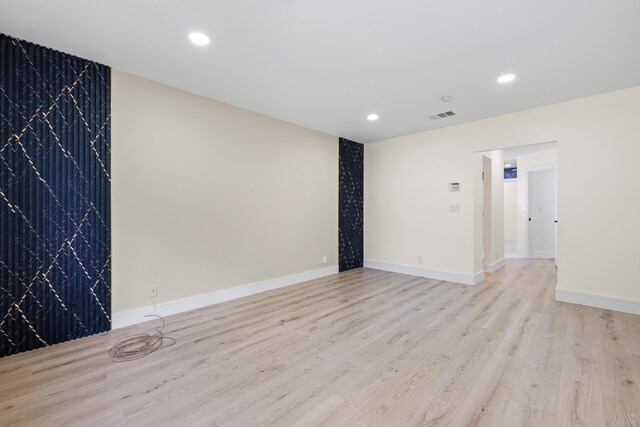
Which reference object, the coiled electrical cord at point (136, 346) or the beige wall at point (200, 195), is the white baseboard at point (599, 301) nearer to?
the beige wall at point (200, 195)

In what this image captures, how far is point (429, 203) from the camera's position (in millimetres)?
5043

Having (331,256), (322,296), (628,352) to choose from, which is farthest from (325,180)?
(628,352)

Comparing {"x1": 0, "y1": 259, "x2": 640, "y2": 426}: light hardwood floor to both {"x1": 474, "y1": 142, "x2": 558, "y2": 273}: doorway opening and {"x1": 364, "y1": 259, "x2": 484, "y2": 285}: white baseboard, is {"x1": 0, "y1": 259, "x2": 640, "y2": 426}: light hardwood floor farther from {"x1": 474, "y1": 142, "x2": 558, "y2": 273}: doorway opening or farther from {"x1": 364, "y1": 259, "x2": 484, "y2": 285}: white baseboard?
{"x1": 474, "y1": 142, "x2": 558, "y2": 273}: doorway opening

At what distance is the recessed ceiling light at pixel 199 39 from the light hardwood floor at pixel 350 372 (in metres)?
2.70

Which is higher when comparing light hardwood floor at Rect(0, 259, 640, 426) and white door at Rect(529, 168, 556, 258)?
white door at Rect(529, 168, 556, 258)

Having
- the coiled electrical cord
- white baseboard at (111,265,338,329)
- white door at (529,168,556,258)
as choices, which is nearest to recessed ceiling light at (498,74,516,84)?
white baseboard at (111,265,338,329)

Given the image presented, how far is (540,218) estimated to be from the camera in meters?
7.06

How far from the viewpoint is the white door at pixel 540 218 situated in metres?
6.97

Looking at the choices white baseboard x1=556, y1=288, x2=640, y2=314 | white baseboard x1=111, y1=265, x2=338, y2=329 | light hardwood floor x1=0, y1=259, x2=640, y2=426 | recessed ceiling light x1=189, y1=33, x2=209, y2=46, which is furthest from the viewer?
white baseboard x1=556, y1=288, x2=640, y2=314

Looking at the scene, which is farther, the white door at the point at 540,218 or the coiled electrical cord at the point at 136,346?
the white door at the point at 540,218

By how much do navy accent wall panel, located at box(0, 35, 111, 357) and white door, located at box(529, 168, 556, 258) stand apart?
28.5 ft

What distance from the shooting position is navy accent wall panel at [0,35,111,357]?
7.64 ft

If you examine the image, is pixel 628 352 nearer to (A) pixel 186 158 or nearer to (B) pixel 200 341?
(B) pixel 200 341

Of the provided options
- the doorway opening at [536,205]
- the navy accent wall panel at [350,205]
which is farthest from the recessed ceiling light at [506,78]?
the doorway opening at [536,205]
